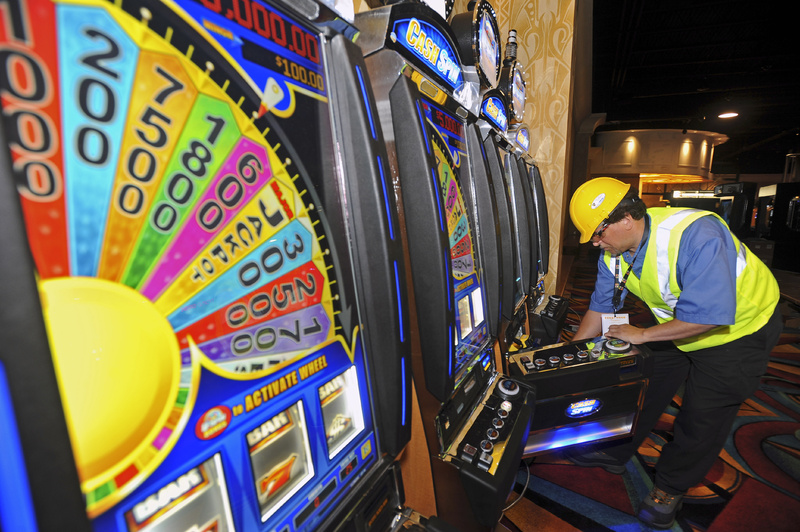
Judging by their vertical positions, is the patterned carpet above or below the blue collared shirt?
below

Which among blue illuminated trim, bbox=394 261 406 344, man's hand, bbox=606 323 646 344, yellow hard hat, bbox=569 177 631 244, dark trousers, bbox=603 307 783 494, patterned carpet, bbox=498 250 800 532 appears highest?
yellow hard hat, bbox=569 177 631 244

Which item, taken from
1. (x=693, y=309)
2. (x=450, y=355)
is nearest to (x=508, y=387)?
(x=450, y=355)

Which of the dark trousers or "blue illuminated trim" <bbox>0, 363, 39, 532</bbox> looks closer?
"blue illuminated trim" <bbox>0, 363, 39, 532</bbox>

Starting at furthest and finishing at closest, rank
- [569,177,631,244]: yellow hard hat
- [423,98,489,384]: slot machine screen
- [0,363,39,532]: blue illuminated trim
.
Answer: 1. [569,177,631,244]: yellow hard hat
2. [423,98,489,384]: slot machine screen
3. [0,363,39,532]: blue illuminated trim

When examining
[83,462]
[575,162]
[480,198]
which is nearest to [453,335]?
[480,198]

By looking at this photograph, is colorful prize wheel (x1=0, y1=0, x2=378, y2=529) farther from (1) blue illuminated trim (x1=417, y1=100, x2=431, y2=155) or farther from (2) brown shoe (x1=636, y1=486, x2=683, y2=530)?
(2) brown shoe (x1=636, y1=486, x2=683, y2=530)

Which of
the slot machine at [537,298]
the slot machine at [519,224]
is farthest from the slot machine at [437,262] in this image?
the slot machine at [537,298]

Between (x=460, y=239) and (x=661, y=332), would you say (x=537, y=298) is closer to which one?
(x=661, y=332)

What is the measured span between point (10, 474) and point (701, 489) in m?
2.94

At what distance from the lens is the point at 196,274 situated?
553 mm

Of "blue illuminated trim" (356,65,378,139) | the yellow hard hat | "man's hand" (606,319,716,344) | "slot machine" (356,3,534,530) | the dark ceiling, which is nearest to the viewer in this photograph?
"blue illuminated trim" (356,65,378,139)

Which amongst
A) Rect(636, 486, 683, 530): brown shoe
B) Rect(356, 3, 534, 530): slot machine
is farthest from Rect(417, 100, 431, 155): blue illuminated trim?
Rect(636, 486, 683, 530): brown shoe

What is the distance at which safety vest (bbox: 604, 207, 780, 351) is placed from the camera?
187 centimetres

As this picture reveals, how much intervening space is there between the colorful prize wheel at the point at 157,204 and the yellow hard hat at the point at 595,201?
1700 millimetres
